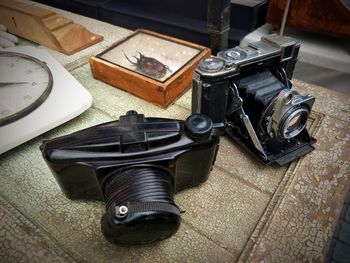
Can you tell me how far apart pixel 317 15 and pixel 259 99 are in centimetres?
44

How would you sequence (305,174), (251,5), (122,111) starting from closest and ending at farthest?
1. (305,174)
2. (122,111)
3. (251,5)

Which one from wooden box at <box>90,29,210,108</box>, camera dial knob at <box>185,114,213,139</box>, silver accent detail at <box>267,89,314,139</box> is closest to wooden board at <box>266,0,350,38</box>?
wooden box at <box>90,29,210,108</box>

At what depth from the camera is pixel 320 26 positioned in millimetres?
757

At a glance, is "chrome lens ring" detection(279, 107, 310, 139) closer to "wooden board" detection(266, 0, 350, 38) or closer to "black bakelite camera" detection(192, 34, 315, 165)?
"black bakelite camera" detection(192, 34, 315, 165)

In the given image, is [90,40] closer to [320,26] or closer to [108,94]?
[108,94]

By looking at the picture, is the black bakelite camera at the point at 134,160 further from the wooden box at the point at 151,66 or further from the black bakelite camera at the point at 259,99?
the wooden box at the point at 151,66

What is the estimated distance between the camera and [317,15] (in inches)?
29.4

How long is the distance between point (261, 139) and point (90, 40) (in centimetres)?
54

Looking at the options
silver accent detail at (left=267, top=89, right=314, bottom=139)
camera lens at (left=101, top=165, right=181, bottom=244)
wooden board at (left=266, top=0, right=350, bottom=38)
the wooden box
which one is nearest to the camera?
camera lens at (left=101, top=165, right=181, bottom=244)

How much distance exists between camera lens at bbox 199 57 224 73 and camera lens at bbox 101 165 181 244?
0.16 m

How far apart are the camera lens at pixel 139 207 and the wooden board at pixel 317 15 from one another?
635 millimetres

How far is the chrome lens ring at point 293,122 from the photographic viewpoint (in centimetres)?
42

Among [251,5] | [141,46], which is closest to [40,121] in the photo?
[141,46]

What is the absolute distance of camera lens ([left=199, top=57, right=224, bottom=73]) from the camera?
42 centimetres
